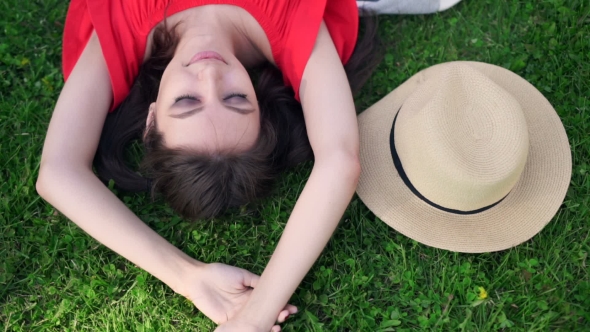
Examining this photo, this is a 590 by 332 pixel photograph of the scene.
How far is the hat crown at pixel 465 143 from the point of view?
2748mm

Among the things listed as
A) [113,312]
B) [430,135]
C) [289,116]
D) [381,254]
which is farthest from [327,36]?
[113,312]

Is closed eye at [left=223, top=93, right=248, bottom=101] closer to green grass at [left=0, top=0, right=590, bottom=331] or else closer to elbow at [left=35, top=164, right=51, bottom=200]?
green grass at [left=0, top=0, right=590, bottom=331]

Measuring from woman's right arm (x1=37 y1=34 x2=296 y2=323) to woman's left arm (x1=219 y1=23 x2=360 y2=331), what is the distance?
176 millimetres

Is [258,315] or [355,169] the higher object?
[355,169]

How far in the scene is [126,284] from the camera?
327cm

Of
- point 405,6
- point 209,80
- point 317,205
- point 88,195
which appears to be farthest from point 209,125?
point 405,6

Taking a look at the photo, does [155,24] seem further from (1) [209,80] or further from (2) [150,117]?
(1) [209,80]

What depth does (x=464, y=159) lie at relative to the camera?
2.79 m

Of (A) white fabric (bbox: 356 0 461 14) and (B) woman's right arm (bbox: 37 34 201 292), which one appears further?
(A) white fabric (bbox: 356 0 461 14)

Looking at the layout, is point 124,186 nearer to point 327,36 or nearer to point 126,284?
point 126,284

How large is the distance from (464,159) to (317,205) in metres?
0.81

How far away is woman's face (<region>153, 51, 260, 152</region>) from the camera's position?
9.29 ft

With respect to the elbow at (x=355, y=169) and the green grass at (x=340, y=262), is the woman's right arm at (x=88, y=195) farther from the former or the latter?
the elbow at (x=355, y=169)

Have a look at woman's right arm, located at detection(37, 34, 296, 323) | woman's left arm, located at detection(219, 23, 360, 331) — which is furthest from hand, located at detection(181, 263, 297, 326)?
woman's left arm, located at detection(219, 23, 360, 331)
